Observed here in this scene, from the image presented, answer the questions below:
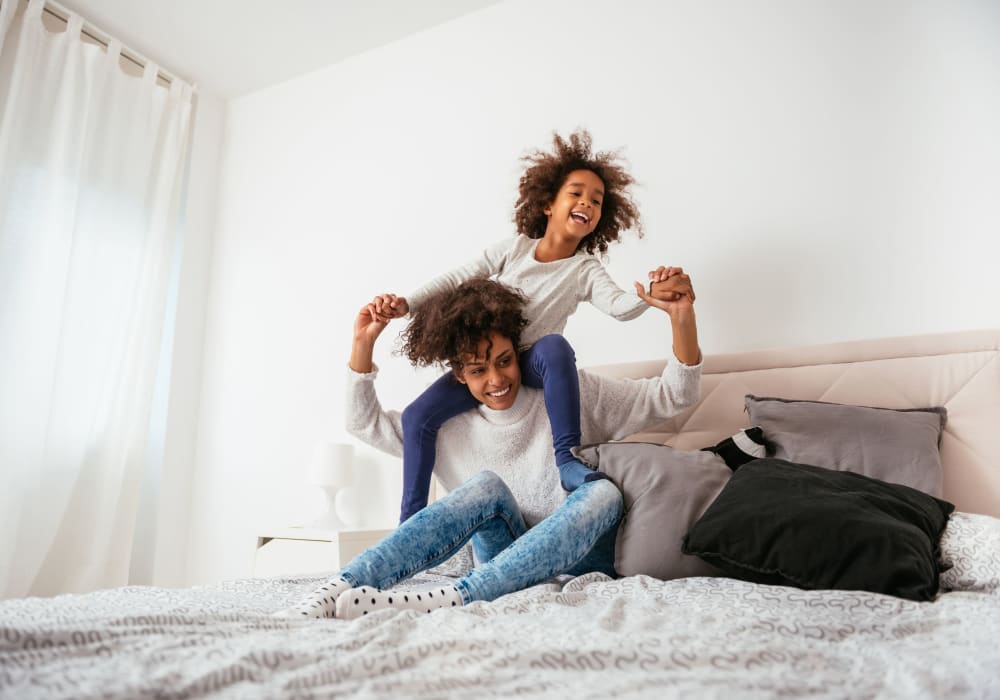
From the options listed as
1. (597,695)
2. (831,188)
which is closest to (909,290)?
(831,188)

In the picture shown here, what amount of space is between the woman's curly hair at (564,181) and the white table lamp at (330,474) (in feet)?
3.73

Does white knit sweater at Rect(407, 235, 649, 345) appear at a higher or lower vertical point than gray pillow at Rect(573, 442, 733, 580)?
higher

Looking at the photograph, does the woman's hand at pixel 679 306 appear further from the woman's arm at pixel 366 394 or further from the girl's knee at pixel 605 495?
the woman's arm at pixel 366 394

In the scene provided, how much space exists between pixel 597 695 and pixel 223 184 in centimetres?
364

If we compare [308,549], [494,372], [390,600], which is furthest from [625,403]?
[308,549]

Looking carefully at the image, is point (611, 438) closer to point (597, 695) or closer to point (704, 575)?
point (704, 575)

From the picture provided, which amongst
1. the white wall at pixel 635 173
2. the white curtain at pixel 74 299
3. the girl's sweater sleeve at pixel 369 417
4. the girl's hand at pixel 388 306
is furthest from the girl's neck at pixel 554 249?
the white curtain at pixel 74 299

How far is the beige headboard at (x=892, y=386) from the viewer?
175cm

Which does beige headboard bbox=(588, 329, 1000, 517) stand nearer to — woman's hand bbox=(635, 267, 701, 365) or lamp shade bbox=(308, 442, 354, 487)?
woman's hand bbox=(635, 267, 701, 365)

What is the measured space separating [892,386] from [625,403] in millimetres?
706

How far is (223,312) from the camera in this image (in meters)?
3.59

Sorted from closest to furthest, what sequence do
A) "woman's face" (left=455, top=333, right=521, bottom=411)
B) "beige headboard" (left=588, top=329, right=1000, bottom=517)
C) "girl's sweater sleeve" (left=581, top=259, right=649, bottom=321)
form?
1. "beige headboard" (left=588, top=329, right=1000, bottom=517)
2. "woman's face" (left=455, top=333, right=521, bottom=411)
3. "girl's sweater sleeve" (left=581, top=259, right=649, bottom=321)

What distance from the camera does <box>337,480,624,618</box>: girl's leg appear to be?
120cm

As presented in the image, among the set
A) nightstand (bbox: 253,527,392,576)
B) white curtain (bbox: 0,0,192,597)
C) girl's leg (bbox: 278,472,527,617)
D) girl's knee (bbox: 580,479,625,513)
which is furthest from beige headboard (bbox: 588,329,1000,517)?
white curtain (bbox: 0,0,192,597)
